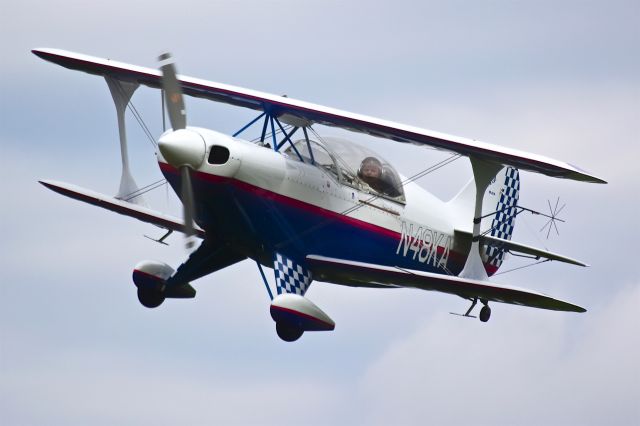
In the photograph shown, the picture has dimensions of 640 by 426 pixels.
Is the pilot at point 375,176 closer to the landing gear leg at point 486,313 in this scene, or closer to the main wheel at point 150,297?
the landing gear leg at point 486,313

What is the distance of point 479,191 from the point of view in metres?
22.9

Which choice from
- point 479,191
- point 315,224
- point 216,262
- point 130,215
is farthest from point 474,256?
point 130,215

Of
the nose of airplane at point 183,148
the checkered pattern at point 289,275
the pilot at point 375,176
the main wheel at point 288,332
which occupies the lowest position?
the main wheel at point 288,332

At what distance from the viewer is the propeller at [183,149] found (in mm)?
21609

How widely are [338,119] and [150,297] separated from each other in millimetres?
4371

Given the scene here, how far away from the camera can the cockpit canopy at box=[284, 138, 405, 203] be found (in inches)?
931

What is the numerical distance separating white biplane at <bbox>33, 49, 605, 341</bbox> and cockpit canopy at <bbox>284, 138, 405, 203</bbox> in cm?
2

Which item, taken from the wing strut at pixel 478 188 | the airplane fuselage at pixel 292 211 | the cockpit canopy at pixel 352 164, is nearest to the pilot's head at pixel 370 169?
the cockpit canopy at pixel 352 164

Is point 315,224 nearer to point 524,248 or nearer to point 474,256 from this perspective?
point 474,256

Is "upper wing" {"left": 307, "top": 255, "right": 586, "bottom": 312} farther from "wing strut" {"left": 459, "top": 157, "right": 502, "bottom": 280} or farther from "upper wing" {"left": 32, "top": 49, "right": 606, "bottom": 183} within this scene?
"upper wing" {"left": 32, "top": 49, "right": 606, "bottom": 183}

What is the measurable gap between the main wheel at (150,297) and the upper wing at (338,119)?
3.47 m

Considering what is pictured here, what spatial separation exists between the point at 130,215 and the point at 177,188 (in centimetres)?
280

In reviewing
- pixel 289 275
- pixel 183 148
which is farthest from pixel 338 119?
pixel 183 148

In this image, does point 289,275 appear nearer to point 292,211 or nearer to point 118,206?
point 292,211
